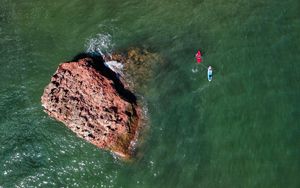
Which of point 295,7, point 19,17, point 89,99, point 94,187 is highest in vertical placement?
point 295,7

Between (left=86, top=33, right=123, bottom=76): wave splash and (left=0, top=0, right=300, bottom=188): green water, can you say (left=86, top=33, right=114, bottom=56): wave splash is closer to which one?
(left=86, top=33, right=123, bottom=76): wave splash

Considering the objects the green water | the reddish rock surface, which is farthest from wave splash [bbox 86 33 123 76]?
the reddish rock surface

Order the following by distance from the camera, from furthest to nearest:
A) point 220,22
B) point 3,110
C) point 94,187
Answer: point 220,22 → point 3,110 → point 94,187

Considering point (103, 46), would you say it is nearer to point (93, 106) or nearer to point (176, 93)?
point (93, 106)

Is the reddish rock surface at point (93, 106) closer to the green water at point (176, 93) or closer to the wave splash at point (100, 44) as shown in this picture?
the green water at point (176, 93)

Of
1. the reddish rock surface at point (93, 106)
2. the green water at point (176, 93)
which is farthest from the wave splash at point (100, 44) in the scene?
the reddish rock surface at point (93, 106)

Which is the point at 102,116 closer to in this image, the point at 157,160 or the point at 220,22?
the point at 157,160

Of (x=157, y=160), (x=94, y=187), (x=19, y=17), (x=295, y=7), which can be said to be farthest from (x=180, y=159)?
(x=19, y=17)

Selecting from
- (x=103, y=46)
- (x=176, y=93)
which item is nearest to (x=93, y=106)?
(x=103, y=46)
